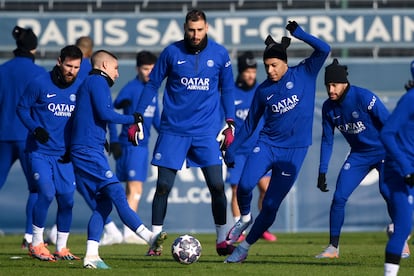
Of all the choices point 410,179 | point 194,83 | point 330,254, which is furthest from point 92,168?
point 410,179

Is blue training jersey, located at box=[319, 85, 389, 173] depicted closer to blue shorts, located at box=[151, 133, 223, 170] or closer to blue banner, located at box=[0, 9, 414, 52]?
blue shorts, located at box=[151, 133, 223, 170]

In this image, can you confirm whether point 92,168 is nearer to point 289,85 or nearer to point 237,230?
point 237,230

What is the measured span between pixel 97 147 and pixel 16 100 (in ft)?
13.5

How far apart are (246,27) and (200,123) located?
31.8ft

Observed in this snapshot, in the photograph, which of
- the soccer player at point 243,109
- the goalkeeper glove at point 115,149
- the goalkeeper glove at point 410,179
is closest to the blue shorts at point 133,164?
the soccer player at point 243,109

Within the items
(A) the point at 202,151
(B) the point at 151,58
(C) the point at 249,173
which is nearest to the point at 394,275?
(C) the point at 249,173

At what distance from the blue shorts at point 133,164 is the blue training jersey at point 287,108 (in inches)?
224

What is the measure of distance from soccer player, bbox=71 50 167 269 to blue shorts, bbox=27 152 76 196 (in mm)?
1093

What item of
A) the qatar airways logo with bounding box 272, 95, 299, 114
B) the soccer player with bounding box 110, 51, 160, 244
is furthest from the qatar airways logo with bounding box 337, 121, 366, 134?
the soccer player with bounding box 110, 51, 160, 244

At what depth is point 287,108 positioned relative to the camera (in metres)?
12.6

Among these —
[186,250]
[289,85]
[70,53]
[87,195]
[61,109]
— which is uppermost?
[70,53]

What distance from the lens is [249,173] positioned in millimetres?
12477

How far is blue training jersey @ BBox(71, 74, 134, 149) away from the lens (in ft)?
38.9

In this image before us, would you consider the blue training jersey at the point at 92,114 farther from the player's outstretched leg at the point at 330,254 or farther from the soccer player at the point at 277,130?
the player's outstretched leg at the point at 330,254
